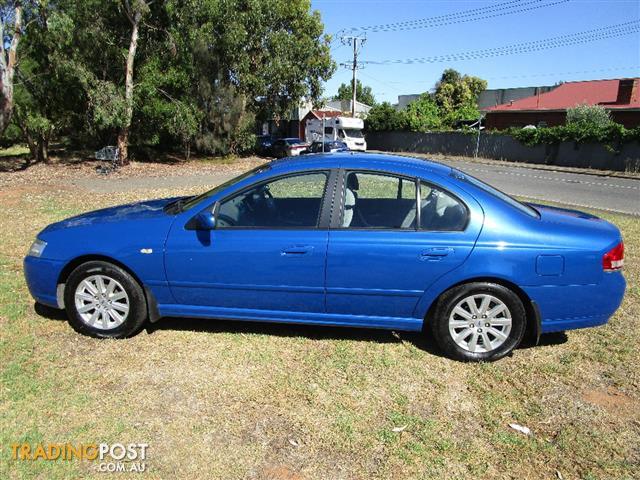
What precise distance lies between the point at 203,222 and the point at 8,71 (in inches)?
677

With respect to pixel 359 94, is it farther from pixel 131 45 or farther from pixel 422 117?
pixel 131 45

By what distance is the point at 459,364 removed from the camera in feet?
12.7

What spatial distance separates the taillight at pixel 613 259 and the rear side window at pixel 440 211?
1060mm

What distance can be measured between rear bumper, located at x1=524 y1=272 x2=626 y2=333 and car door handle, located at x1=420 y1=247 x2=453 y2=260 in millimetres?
645

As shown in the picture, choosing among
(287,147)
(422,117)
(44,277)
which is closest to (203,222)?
(44,277)

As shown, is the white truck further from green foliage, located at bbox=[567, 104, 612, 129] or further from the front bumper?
the front bumper

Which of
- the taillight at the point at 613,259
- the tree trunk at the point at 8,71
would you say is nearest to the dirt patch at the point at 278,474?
the taillight at the point at 613,259

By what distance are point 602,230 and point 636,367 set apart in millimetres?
1098

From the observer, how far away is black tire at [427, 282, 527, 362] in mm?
3748

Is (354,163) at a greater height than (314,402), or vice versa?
(354,163)

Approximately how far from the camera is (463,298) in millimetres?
3793

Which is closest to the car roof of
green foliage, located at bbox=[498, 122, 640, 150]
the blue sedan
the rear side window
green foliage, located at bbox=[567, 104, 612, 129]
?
the blue sedan

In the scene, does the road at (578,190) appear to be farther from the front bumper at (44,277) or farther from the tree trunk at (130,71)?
the tree trunk at (130,71)

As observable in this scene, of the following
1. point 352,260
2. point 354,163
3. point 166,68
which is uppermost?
point 166,68
